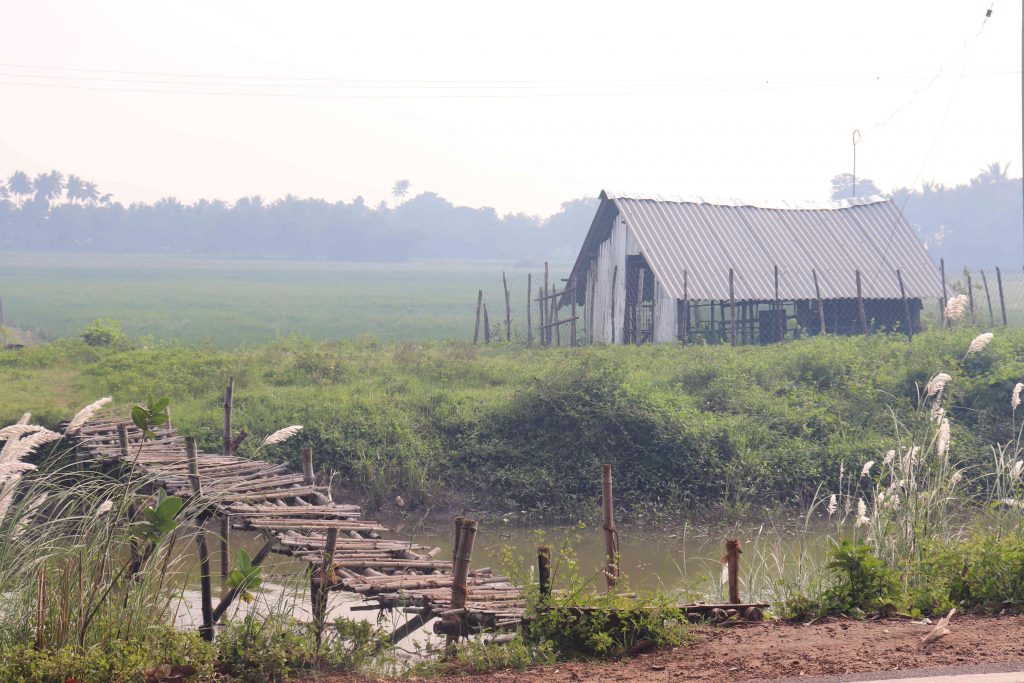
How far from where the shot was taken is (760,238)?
2505 cm

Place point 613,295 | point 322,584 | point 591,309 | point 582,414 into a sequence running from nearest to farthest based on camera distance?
point 322,584
point 582,414
point 613,295
point 591,309

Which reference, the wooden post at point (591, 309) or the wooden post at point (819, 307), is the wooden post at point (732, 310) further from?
the wooden post at point (591, 309)

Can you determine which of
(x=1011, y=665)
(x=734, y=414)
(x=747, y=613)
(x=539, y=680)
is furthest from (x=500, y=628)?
(x=734, y=414)

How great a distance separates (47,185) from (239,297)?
59381 millimetres

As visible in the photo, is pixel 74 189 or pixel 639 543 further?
pixel 74 189

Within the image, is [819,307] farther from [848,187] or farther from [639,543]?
[848,187]

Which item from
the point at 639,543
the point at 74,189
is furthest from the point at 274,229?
the point at 639,543

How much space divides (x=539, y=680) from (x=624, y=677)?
0.43 metres

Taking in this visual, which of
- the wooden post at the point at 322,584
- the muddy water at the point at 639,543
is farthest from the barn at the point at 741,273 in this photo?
the wooden post at the point at 322,584

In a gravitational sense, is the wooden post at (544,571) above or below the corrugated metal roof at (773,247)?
below

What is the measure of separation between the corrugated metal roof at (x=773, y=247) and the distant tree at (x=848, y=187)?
5574 cm

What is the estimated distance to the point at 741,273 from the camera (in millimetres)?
23219

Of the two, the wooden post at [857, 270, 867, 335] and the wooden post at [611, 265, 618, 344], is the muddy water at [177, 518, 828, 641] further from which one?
the wooden post at [611, 265, 618, 344]

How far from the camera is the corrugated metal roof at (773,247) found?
900 inches
